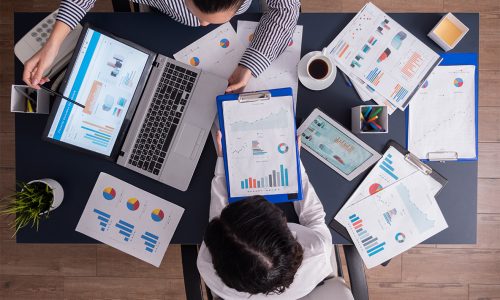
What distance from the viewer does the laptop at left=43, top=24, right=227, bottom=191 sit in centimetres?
113

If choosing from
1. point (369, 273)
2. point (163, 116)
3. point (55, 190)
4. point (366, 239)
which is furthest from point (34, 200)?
point (369, 273)

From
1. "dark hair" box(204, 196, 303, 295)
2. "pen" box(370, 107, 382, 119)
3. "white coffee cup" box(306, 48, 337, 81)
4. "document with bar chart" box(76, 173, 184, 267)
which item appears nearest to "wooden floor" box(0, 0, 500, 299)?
"document with bar chart" box(76, 173, 184, 267)

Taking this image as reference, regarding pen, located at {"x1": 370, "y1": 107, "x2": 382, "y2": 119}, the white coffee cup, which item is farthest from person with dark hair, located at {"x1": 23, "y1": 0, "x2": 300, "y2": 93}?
pen, located at {"x1": 370, "y1": 107, "x2": 382, "y2": 119}

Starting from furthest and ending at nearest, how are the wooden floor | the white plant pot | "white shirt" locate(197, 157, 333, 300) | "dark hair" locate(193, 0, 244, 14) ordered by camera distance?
the wooden floor < the white plant pot < "white shirt" locate(197, 157, 333, 300) < "dark hair" locate(193, 0, 244, 14)

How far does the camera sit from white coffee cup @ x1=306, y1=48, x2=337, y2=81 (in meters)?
1.16

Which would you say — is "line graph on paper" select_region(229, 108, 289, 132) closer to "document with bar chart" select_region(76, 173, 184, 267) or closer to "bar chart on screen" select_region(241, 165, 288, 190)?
"bar chart on screen" select_region(241, 165, 288, 190)

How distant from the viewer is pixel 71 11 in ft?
3.65

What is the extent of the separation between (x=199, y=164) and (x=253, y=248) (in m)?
0.38

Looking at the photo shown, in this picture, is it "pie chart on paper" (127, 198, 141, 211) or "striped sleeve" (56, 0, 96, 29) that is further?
"pie chart on paper" (127, 198, 141, 211)

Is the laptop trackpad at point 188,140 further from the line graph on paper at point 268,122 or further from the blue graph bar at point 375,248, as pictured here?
the blue graph bar at point 375,248

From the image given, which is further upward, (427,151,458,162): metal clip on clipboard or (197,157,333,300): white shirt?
(427,151,458,162): metal clip on clipboard

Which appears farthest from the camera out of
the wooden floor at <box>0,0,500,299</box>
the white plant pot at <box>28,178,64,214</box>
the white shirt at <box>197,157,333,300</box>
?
the wooden floor at <box>0,0,500,299</box>

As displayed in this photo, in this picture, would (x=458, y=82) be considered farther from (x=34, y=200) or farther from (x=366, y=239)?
(x=34, y=200)

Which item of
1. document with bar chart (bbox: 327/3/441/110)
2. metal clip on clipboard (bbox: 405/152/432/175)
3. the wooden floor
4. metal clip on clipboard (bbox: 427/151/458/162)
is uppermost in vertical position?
document with bar chart (bbox: 327/3/441/110)
